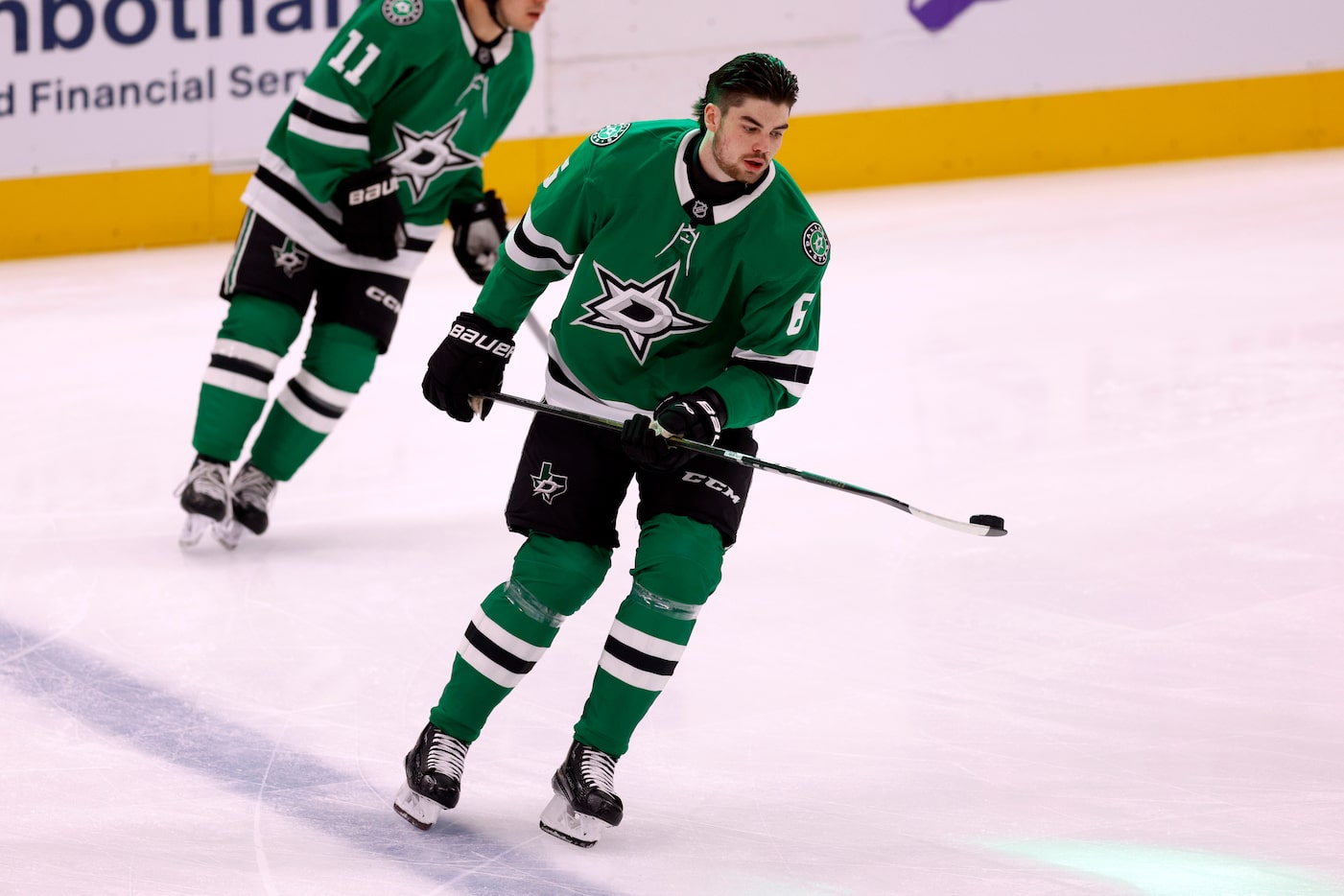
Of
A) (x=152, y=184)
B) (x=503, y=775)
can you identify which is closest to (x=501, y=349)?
(x=503, y=775)

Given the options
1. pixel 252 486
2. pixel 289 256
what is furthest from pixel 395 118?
pixel 252 486

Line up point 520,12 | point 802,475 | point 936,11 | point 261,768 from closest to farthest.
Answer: point 802,475
point 261,768
point 520,12
point 936,11

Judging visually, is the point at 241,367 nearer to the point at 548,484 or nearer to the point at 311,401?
the point at 311,401

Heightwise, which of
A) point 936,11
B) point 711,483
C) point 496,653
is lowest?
point 496,653

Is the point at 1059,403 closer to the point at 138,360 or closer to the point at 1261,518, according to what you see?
the point at 1261,518

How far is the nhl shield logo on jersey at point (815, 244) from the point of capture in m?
2.45

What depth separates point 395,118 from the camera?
3.75 m

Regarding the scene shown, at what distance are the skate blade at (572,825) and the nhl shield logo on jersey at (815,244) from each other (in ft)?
2.52

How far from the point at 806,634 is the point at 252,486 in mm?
1216

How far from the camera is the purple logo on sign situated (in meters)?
7.36

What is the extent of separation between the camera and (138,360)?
17.0ft

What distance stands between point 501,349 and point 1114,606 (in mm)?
1405

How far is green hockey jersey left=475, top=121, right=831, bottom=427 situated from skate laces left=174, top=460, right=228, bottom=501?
1317 millimetres

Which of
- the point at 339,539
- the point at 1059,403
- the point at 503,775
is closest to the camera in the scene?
the point at 503,775
